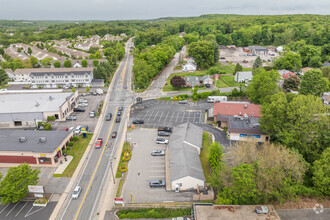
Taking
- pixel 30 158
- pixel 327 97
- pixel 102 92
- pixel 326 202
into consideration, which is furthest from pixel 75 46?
pixel 326 202

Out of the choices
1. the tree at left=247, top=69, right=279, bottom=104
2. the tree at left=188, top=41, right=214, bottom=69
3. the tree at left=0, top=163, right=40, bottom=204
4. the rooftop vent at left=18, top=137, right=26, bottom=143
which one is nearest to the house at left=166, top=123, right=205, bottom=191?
the tree at left=0, top=163, right=40, bottom=204

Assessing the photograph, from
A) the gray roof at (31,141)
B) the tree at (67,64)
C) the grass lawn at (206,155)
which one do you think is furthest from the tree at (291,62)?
the tree at (67,64)

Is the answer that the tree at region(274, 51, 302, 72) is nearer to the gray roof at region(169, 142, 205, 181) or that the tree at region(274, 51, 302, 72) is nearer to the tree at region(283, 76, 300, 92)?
the tree at region(283, 76, 300, 92)

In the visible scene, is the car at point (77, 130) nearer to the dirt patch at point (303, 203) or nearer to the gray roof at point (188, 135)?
the gray roof at point (188, 135)

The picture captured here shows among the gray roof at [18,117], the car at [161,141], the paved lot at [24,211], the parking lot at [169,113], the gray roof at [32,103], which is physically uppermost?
the gray roof at [32,103]

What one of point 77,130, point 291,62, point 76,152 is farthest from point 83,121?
point 291,62
